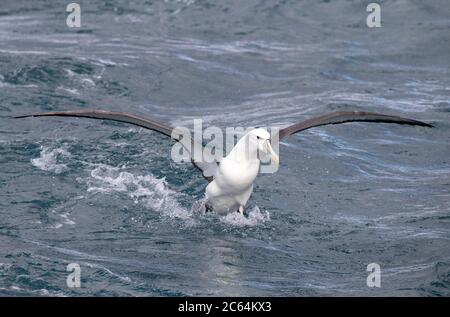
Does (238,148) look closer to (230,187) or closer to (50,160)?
(230,187)

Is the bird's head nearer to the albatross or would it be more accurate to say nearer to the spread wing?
the albatross

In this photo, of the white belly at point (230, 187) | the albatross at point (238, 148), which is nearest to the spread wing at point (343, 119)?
the albatross at point (238, 148)

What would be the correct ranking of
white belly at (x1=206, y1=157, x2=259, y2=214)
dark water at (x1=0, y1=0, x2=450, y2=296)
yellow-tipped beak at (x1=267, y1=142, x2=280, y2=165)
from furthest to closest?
white belly at (x1=206, y1=157, x2=259, y2=214) < yellow-tipped beak at (x1=267, y1=142, x2=280, y2=165) < dark water at (x1=0, y1=0, x2=450, y2=296)

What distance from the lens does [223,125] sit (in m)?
17.0

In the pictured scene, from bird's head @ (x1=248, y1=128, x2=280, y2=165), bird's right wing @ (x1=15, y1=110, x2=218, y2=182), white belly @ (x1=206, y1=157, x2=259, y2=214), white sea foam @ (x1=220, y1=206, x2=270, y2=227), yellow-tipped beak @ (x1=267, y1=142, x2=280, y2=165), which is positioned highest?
bird's right wing @ (x1=15, y1=110, x2=218, y2=182)

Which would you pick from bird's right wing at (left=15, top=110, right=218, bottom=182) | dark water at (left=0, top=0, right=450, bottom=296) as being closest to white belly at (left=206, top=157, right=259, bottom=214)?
dark water at (left=0, top=0, right=450, bottom=296)

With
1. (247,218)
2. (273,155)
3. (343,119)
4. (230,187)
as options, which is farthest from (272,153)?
(247,218)

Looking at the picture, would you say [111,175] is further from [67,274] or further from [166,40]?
[166,40]

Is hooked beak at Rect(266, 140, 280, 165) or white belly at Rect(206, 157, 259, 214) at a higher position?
hooked beak at Rect(266, 140, 280, 165)

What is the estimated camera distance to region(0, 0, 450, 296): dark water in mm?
11383

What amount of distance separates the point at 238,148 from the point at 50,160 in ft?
11.3

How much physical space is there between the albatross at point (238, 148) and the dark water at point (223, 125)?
0.35 meters

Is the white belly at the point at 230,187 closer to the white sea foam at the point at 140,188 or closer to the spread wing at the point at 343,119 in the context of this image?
the white sea foam at the point at 140,188

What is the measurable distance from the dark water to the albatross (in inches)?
13.6
